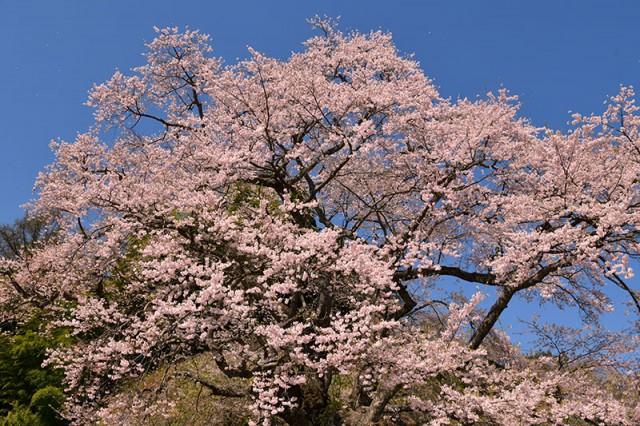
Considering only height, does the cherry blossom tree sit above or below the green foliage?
above

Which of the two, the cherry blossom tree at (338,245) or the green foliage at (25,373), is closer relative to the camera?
the cherry blossom tree at (338,245)

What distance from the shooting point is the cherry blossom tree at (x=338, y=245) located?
809 cm

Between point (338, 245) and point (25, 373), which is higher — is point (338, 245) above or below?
above

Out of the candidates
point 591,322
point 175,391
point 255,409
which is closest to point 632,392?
point 591,322

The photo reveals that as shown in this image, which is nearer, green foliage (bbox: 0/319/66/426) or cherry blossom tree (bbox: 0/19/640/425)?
cherry blossom tree (bbox: 0/19/640/425)

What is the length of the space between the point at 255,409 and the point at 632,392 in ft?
27.3

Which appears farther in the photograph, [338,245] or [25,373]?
[25,373]

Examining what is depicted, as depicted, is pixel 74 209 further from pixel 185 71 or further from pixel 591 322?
pixel 591 322

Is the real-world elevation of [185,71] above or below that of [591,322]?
above

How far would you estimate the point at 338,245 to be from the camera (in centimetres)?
958

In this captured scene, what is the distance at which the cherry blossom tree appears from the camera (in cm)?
809

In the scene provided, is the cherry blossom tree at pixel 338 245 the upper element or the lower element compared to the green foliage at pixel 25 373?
upper

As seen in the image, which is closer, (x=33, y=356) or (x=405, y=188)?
(x=405, y=188)

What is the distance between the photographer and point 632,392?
1070 centimetres
